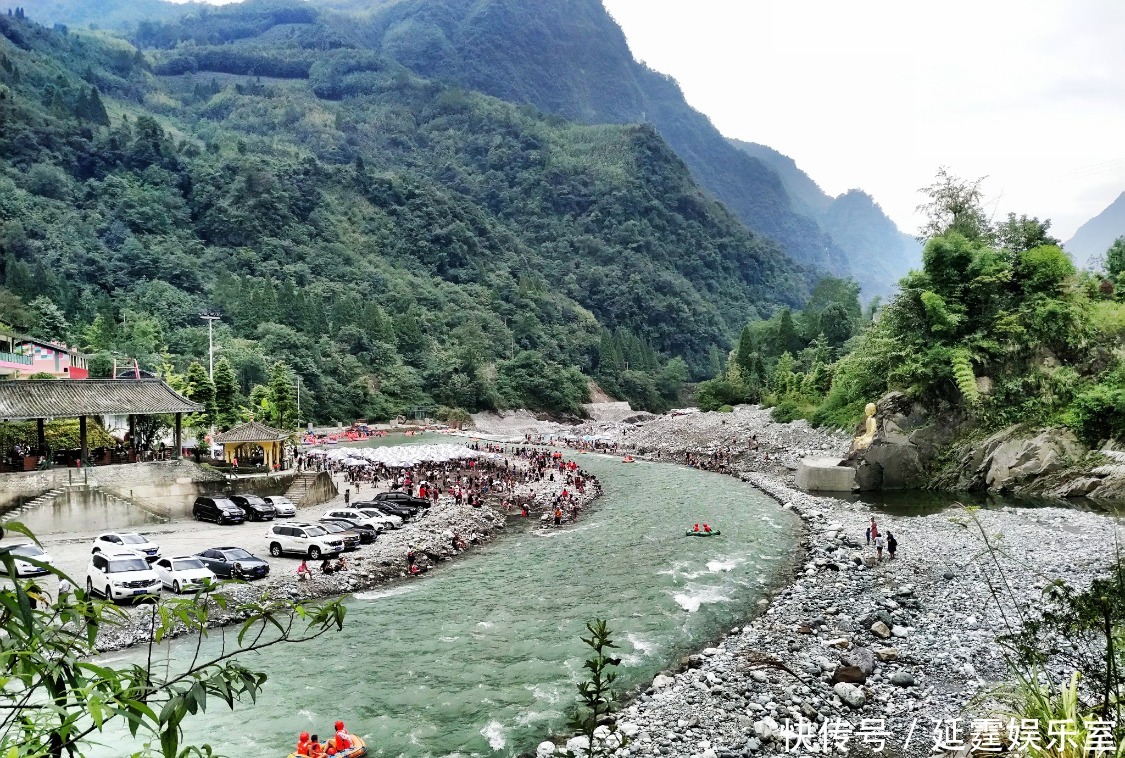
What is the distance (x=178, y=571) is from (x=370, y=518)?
963 centimetres

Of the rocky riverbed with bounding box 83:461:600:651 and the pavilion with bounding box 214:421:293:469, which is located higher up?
the pavilion with bounding box 214:421:293:469

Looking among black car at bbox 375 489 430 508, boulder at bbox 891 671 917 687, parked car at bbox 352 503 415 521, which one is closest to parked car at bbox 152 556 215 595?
parked car at bbox 352 503 415 521

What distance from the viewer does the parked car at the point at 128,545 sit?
2123cm

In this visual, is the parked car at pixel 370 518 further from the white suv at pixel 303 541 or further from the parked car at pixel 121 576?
the parked car at pixel 121 576

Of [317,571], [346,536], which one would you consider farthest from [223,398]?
[317,571]

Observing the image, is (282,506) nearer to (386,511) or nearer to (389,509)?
(386,511)

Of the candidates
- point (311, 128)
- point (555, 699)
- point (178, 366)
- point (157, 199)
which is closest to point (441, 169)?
point (311, 128)

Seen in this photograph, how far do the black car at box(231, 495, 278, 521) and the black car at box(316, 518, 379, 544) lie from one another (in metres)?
3.16

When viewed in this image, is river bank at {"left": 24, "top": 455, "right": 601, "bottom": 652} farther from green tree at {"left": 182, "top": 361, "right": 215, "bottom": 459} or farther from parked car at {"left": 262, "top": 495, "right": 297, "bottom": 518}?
green tree at {"left": 182, "top": 361, "right": 215, "bottom": 459}

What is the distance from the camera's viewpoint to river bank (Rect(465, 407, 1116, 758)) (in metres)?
12.1

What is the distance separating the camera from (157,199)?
116 metres

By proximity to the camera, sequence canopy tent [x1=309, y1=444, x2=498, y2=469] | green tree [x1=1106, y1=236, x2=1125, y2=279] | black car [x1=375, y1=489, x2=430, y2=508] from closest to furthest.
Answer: black car [x1=375, y1=489, x2=430, y2=508] → canopy tent [x1=309, y1=444, x2=498, y2=469] → green tree [x1=1106, y1=236, x2=1125, y2=279]

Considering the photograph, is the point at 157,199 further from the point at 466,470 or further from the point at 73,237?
the point at 466,470

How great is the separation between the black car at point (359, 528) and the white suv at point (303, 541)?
1925mm
